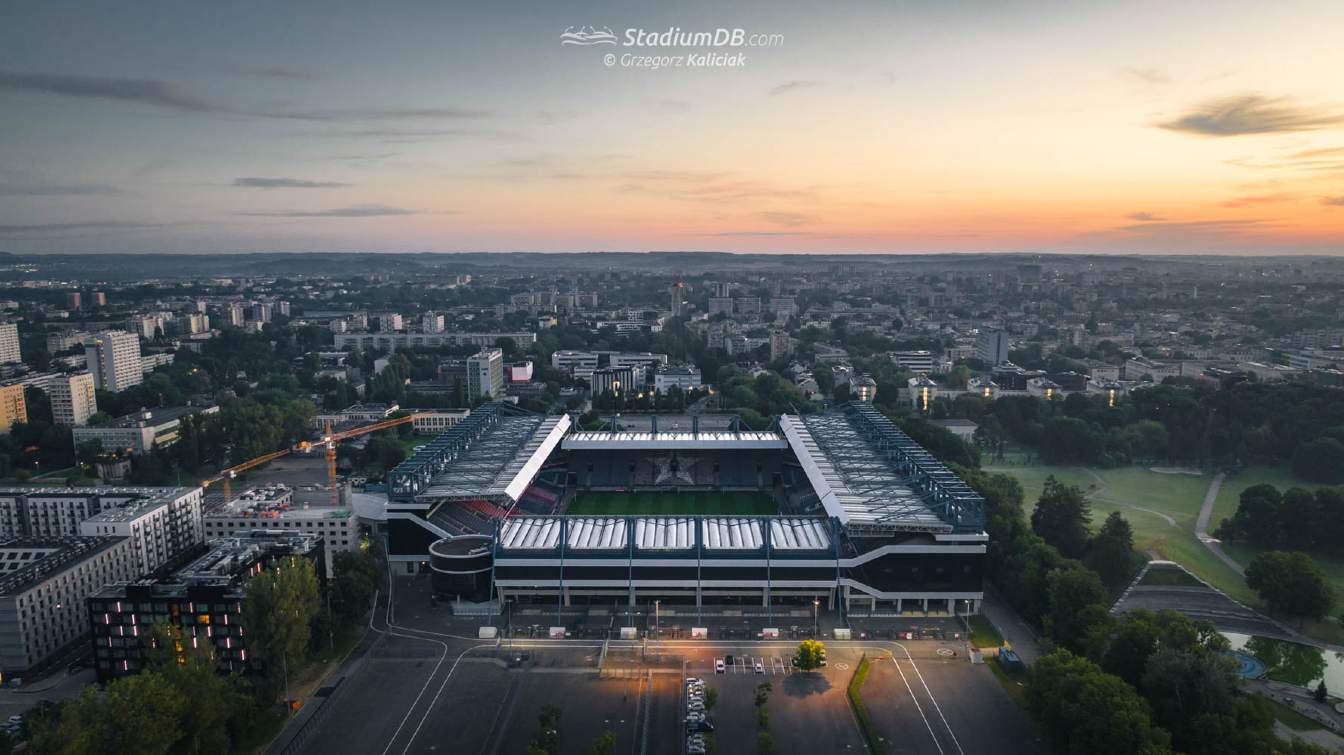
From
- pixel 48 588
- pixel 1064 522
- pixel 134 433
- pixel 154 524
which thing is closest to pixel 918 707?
pixel 1064 522

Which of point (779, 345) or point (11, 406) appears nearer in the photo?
point (11, 406)

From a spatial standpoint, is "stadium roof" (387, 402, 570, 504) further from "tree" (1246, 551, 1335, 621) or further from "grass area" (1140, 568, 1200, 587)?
"tree" (1246, 551, 1335, 621)

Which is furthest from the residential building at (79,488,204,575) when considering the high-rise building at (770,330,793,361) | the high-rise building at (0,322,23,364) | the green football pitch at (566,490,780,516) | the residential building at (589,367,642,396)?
the high-rise building at (770,330,793,361)

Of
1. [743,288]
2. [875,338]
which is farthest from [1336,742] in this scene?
[743,288]

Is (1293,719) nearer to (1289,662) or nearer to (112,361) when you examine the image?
(1289,662)

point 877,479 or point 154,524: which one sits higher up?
point 877,479

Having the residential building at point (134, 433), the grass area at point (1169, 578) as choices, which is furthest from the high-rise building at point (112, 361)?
the grass area at point (1169, 578)
